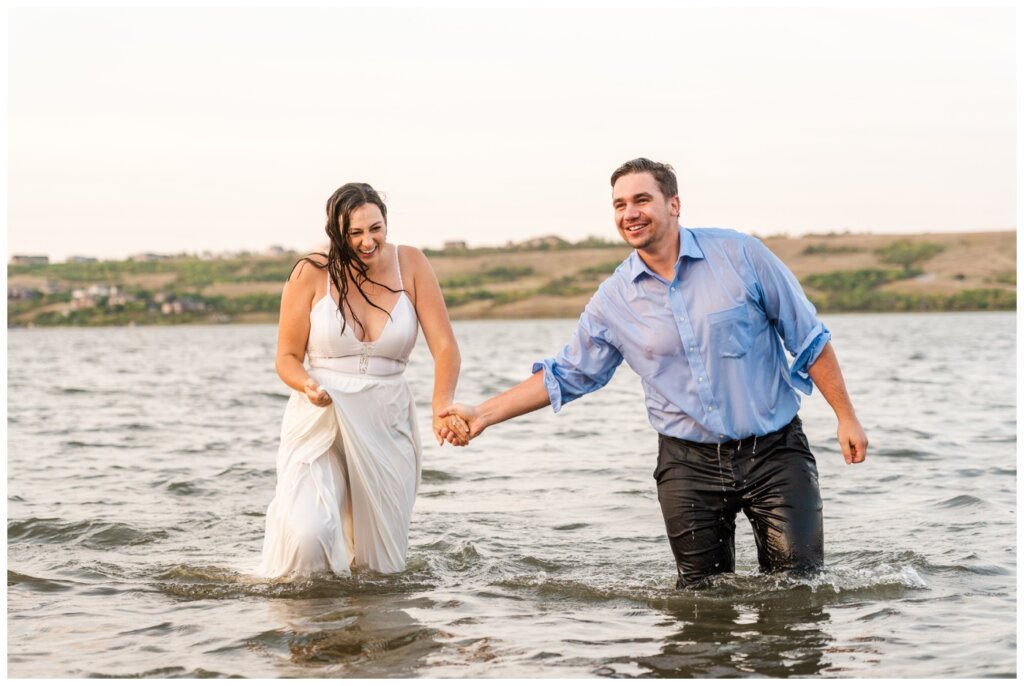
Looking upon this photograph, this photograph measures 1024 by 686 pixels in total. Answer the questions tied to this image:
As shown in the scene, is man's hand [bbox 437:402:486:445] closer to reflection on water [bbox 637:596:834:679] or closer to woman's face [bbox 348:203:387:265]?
woman's face [bbox 348:203:387:265]

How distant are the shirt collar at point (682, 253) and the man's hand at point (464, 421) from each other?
1258 mm

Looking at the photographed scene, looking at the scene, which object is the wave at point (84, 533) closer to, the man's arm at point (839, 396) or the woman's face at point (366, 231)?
the woman's face at point (366, 231)

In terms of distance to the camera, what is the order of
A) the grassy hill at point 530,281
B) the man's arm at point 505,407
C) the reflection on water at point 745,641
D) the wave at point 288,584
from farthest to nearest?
the grassy hill at point 530,281 < the wave at point 288,584 < the man's arm at point 505,407 < the reflection on water at point 745,641

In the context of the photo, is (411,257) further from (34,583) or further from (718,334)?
(34,583)

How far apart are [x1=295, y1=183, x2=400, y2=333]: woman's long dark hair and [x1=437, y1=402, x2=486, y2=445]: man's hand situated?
2.90 ft

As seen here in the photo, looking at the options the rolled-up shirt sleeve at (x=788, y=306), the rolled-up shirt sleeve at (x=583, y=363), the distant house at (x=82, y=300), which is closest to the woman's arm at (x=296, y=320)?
the rolled-up shirt sleeve at (x=583, y=363)

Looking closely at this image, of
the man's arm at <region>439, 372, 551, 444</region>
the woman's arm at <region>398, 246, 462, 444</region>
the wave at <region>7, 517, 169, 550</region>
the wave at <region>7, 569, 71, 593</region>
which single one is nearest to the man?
the man's arm at <region>439, 372, 551, 444</region>

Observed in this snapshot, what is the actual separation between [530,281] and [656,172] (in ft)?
285

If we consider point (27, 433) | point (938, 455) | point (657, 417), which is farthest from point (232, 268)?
point (657, 417)

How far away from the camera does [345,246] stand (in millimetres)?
7723

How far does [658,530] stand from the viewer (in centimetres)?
1075

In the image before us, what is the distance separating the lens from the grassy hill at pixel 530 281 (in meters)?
85.7

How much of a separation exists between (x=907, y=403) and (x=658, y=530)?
12.4m

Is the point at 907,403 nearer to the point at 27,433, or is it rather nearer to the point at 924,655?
the point at 27,433
